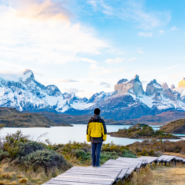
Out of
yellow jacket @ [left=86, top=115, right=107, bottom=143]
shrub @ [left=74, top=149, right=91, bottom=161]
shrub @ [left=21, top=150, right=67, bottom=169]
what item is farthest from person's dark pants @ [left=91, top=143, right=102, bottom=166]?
shrub @ [left=74, top=149, right=91, bottom=161]

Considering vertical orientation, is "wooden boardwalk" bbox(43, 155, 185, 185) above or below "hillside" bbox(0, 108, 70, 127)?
above

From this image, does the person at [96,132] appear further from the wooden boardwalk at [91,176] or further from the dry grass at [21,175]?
the dry grass at [21,175]

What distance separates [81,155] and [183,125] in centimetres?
8593

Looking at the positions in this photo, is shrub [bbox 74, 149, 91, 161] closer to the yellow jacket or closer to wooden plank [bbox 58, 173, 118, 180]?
the yellow jacket

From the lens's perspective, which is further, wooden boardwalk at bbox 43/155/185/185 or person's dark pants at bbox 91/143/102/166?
person's dark pants at bbox 91/143/102/166

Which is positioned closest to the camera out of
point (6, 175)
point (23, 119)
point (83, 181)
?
point (83, 181)

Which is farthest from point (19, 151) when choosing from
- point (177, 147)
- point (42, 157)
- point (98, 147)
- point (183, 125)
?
point (183, 125)

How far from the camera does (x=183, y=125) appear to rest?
299ft

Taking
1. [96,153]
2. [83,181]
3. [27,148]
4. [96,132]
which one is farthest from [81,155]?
[83,181]

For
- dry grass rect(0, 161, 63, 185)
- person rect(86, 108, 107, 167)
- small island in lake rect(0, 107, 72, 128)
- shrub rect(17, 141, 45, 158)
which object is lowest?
small island in lake rect(0, 107, 72, 128)

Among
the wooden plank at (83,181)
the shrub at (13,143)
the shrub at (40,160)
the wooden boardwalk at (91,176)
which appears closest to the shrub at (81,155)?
the shrub at (13,143)

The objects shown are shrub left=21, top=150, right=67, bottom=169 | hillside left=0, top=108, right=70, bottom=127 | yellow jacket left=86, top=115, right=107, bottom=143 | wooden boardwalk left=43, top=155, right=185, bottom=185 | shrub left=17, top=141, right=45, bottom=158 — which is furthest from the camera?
hillside left=0, top=108, right=70, bottom=127

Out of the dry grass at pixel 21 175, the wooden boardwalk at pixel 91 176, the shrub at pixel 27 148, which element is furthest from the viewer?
the shrub at pixel 27 148

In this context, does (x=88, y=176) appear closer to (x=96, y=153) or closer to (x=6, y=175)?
(x=96, y=153)
